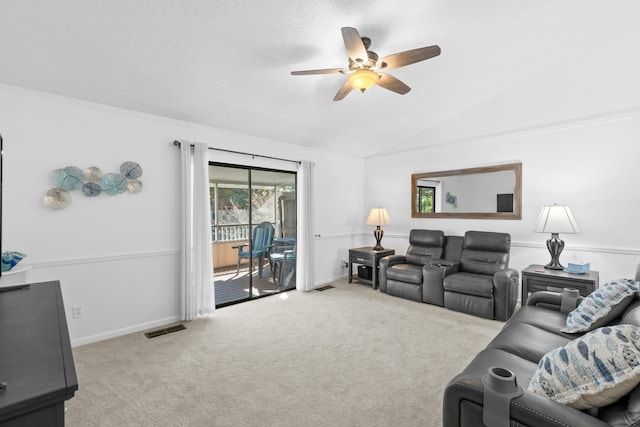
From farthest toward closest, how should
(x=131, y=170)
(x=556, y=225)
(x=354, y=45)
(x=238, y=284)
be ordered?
(x=238, y=284)
(x=556, y=225)
(x=131, y=170)
(x=354, y=45)

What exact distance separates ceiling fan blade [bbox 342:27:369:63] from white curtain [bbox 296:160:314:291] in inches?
105

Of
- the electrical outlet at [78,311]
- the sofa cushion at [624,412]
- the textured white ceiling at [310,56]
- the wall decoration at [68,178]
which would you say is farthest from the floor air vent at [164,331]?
the sofa cushion at [624,412]

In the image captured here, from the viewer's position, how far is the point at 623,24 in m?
2.74

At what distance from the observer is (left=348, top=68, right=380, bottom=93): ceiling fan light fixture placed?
2316 millimetres

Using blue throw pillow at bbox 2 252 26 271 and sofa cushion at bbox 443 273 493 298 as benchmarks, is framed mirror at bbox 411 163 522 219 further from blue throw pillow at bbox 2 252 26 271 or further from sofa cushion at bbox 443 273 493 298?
blue throw pillow at bbox 2 252 26 271

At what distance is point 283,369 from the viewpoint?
2514mm

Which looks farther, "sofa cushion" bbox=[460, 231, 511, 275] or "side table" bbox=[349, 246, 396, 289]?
"side table" bbox=[349, 246, 396, 289]

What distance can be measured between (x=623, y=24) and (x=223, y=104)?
390cm

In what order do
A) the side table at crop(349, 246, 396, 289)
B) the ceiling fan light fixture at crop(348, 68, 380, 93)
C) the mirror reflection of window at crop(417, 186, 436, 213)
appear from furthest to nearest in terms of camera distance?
1. the mirror reflection of window at crop(417, 186, 436, 213)
2. the side table at crop(349, 246, 396, 289)
3. the ceiling fan light fixture at crop(348, 68, 380, 93)

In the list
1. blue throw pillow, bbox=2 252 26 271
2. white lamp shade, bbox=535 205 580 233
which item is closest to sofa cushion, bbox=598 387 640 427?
white lamp shade, bbox=535 205 580 233

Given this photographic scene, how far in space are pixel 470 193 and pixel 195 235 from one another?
394 centimetres

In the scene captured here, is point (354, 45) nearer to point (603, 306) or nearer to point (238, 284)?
point (603, 306)

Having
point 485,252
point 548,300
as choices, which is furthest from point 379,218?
point 548,300

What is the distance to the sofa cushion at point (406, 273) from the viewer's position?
4.25 metres
